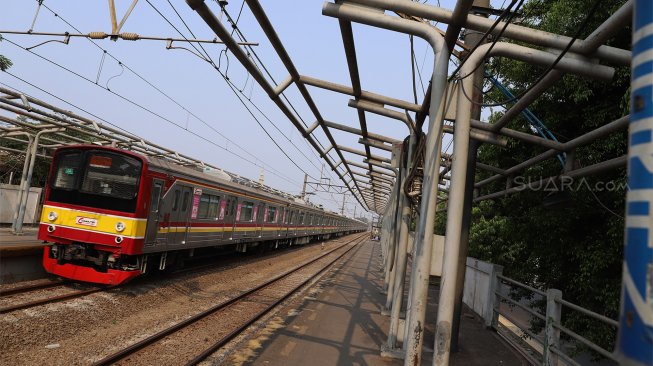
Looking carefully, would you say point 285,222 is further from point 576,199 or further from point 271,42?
point 271,42

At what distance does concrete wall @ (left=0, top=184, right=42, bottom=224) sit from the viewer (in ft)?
55.5

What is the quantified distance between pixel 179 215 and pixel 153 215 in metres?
1.26

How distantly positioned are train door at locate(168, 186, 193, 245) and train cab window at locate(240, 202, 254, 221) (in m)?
4.43

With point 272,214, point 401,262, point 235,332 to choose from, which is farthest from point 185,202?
point 272,214

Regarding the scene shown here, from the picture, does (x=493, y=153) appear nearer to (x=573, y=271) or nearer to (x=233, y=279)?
(x=573, y=271)

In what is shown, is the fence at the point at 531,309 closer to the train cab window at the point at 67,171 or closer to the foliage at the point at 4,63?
the train cab window at the point at 67,171

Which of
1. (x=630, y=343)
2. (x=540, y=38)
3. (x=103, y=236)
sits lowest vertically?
(x=103, y=236)

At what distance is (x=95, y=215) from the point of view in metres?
9.10

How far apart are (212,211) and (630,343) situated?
12713mm

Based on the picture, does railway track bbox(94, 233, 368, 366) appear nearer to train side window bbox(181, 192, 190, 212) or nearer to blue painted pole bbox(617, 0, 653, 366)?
train side window bbox(181, 192, 190, 212)

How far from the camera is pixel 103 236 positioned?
9000mm

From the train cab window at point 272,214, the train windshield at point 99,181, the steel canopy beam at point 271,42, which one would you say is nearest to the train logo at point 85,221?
the train windshield at point 99,181

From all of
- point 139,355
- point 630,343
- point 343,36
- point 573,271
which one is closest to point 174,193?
point 139,355
